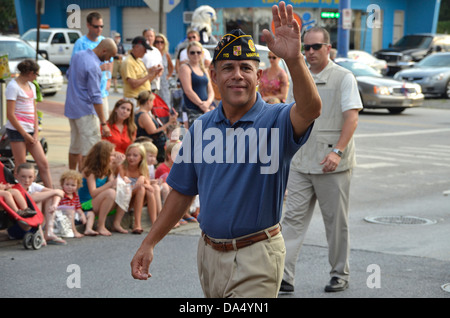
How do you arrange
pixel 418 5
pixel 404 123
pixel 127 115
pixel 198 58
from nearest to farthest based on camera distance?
pixel 127 115, pixel 198 58, pixel 404 123, pixel 418 5

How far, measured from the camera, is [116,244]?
8484 mm

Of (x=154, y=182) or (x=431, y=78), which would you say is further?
(x=431, y=78)

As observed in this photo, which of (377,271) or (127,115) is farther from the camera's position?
(127,115)

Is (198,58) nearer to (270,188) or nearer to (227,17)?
(270,188)

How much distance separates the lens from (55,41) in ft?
107

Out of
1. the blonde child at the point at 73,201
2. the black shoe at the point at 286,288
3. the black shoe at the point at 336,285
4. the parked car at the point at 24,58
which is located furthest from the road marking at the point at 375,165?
the parked car at the point at 24,58

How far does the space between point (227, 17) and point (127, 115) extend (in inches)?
1265

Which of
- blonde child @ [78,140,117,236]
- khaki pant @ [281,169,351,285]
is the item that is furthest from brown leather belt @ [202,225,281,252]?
blonde child @ [78,140,117,236]

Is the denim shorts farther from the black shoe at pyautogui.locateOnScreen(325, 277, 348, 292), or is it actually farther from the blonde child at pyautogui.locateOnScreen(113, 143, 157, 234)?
the black shoe at pyautogui.locateOnScreen(325, 277, 348, 292)

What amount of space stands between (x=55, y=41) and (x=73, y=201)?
24786mm

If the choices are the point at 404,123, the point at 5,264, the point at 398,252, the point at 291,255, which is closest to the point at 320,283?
the point at 291,255

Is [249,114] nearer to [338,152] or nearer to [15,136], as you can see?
[338,152]

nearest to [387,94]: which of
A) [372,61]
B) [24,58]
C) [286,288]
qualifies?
[24,58]

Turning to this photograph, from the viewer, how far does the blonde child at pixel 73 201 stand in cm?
872
